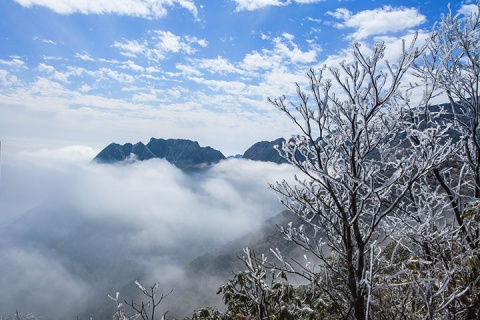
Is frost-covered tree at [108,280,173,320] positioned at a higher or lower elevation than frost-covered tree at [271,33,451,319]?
lower

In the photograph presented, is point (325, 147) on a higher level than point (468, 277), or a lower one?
higher

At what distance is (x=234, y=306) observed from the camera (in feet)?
24.1

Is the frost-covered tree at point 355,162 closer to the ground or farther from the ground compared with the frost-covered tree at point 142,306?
farther from the ground

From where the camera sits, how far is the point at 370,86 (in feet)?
13.7

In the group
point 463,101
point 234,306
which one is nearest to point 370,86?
point 463,101

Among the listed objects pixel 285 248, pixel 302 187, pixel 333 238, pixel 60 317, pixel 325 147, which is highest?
pixel 325 147

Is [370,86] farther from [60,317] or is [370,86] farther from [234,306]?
[60,317]

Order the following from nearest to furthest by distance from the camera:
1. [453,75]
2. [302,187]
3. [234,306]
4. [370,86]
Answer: [370,86], [302,187], [453,75], [234,306]

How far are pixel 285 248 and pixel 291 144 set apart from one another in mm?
113389

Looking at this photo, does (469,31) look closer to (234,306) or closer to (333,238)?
(333,238)

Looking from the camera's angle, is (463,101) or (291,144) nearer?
(291,144)

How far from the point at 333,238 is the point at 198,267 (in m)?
151

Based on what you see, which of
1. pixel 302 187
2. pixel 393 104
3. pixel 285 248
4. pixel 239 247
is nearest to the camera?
pixel 393 104

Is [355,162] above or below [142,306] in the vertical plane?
above
